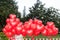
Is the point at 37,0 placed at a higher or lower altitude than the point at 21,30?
lower

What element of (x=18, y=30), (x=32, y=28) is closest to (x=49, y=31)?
(x=32, y=28)

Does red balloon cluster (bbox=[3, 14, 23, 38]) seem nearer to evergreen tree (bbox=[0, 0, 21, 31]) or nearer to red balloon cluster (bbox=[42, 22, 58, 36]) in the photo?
red balloon cluster (bbox=[42, 22, 58, 36])

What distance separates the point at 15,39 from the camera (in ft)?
9.70

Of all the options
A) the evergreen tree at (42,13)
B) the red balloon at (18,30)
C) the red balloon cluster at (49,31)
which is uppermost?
the red balloon at (18,30)

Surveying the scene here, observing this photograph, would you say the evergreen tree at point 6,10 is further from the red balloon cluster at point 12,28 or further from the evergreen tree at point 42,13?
the red balloon cluster at point 12,28

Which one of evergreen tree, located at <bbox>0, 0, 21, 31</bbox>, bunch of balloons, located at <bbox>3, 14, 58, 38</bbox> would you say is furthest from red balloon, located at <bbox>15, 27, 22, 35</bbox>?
evergreen tree, located at <bbox>0, 0, 21, 31</bbox>

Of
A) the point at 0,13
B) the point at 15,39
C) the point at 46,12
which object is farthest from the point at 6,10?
the point at 15,39

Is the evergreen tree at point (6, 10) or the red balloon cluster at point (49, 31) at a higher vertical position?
the red balloon cluster at point (49, 31)

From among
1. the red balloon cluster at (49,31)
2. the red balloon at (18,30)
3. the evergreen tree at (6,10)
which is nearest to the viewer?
the red balloon at (18,30)

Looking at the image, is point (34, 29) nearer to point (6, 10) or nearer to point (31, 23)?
point (31, 23)

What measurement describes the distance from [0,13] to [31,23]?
14403 millimetres

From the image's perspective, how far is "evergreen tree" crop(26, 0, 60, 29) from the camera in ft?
56.2

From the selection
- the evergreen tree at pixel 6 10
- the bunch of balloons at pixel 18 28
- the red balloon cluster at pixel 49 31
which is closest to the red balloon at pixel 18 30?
the bunch of balloons at pixel 18 28

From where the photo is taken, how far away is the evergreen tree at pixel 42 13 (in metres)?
17.1
